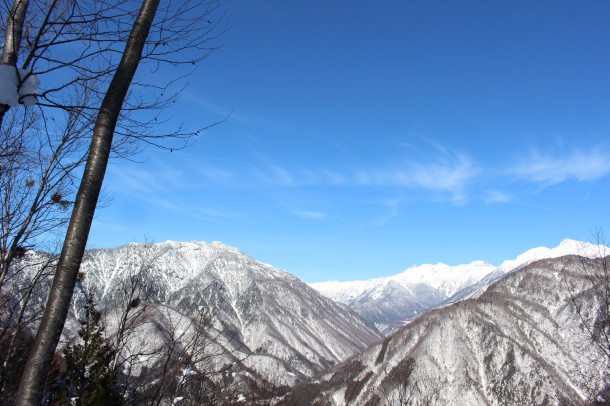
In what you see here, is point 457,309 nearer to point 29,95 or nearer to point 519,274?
point 519,274

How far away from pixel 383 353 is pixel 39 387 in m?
168

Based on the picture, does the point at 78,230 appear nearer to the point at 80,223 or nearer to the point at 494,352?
the point at 80,223

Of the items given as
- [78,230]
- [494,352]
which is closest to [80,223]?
[78,230]

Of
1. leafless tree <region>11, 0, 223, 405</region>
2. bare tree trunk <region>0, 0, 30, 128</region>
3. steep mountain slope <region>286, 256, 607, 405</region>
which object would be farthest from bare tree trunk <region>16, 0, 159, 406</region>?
steep mountain slope <region>286, 256, 607, 405</region>

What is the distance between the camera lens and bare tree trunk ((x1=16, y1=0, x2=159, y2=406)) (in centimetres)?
307

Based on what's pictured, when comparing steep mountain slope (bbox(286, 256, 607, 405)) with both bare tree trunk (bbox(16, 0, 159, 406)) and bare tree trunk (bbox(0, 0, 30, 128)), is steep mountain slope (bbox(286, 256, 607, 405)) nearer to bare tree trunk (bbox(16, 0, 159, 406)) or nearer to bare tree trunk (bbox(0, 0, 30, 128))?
bare tree trunk (bbox(16, 0, 159, 406))

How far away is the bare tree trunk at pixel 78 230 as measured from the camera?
307cm

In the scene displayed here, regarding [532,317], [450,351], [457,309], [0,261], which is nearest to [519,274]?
[532,317]

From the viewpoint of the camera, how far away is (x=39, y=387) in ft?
10.0

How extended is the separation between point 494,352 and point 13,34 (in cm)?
15708

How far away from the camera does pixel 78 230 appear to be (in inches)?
138

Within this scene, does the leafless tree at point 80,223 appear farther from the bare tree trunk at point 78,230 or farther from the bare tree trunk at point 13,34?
the bare tree trunk at point 13,34

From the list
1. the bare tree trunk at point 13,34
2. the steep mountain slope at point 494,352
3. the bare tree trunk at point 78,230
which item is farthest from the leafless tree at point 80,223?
the steep mountain slope at point 494,352

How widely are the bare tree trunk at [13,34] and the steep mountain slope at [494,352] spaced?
404 ft
